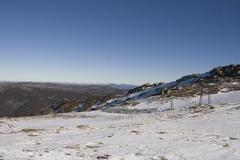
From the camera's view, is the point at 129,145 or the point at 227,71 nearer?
the point at 129,145

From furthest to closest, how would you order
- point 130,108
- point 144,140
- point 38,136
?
point 130,108
point 38,136
point 144,140

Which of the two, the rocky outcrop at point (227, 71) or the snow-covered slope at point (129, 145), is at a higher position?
the rocky outcrop at point (227, 71)

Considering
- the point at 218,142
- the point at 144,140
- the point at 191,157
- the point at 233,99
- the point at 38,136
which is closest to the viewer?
the point at 191,157

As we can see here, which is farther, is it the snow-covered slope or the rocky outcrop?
the rocky outcrop

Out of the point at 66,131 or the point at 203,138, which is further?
the point at 66,131

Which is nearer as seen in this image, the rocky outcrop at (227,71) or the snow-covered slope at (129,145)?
the snow-covered slope at (129,145)

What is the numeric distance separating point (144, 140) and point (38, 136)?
25.3 ft

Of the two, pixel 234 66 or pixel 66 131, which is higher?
pixel 234 66

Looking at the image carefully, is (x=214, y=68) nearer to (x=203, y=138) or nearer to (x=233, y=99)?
(x=233, y=99)

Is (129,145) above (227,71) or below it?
below

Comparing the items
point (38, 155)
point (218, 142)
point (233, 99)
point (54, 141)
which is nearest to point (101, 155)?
point (38, 155)

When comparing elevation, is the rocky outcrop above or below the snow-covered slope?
above

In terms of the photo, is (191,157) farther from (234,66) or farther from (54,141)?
(234,66)

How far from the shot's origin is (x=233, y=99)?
178 ft
